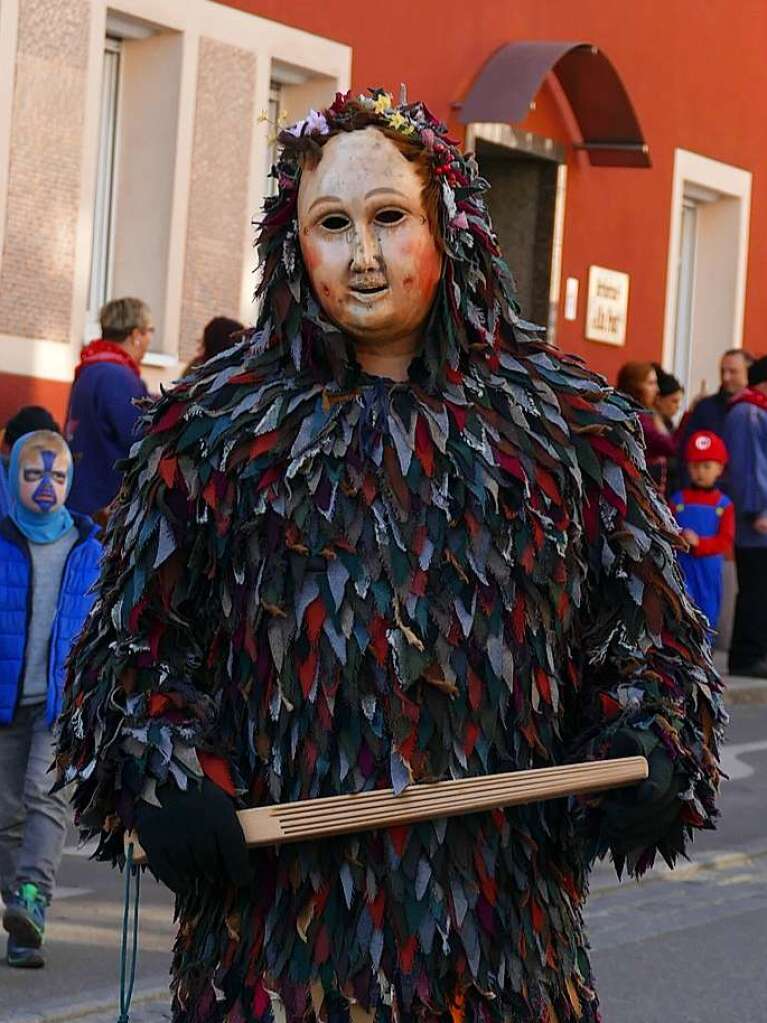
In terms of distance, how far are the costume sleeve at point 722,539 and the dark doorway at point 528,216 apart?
427cm

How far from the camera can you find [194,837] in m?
2.89

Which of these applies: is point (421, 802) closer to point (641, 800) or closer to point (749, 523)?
point (641, 800)

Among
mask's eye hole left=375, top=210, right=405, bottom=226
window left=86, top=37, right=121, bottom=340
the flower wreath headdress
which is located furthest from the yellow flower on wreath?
window left=86, top=37, right=121, bottom=340

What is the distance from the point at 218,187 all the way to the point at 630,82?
519cm

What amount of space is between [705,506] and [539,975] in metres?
10.1

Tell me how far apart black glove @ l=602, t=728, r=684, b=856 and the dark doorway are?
46.4 ft

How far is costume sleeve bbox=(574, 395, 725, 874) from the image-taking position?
3146 millimetres

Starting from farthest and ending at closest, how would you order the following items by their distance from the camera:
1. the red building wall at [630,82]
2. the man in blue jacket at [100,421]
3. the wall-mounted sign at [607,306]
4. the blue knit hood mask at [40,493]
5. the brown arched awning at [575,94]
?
the wall-mounted sign at [607,306] → the brown arched awning at [575,94] → the red building wall at [630,82] → the man in blue jacket at [100,421] → the blue knit hood mask at [40,493]

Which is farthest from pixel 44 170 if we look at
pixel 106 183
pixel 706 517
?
pixel 706 517

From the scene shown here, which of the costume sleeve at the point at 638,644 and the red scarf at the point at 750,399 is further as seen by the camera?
the red scarf at the point at 750,399

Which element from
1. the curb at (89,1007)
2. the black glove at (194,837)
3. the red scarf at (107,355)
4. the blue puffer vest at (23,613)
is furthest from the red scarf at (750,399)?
the black glove at (194,837)

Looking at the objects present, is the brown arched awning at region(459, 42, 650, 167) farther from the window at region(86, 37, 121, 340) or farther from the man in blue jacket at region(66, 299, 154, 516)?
the man in blue jacket at region(66, 299, 154, 516)

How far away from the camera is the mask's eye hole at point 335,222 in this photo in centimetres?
313

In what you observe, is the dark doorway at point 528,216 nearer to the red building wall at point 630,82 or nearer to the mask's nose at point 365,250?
the red building wall at point 630,82
